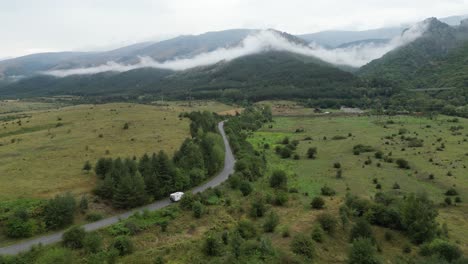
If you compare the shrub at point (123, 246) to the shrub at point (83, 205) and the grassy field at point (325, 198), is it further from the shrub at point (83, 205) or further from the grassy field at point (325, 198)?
the shrub at point (83, 205)

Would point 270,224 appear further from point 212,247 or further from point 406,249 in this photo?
point 406,249

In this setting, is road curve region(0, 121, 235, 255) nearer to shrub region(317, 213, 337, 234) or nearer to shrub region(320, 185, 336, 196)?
shrub region(320, 185, 336, 196)

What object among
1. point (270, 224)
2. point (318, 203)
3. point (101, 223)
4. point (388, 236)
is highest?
point (101, 223)

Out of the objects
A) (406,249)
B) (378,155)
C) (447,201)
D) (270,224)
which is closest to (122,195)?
(270,224)

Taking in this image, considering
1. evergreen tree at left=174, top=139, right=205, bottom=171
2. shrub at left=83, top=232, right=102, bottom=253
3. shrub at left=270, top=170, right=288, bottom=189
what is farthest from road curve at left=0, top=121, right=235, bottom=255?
shrub at left=270, top=170, right=288, bottom=189

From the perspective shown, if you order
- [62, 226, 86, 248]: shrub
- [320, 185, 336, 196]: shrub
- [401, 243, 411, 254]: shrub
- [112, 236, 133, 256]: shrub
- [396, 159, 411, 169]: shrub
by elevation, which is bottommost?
[396, 159, 411, 169]: shrub

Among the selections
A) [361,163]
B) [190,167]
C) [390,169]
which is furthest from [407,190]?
[190,167]

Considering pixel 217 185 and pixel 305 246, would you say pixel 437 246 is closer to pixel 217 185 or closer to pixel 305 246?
pixel 305 246
